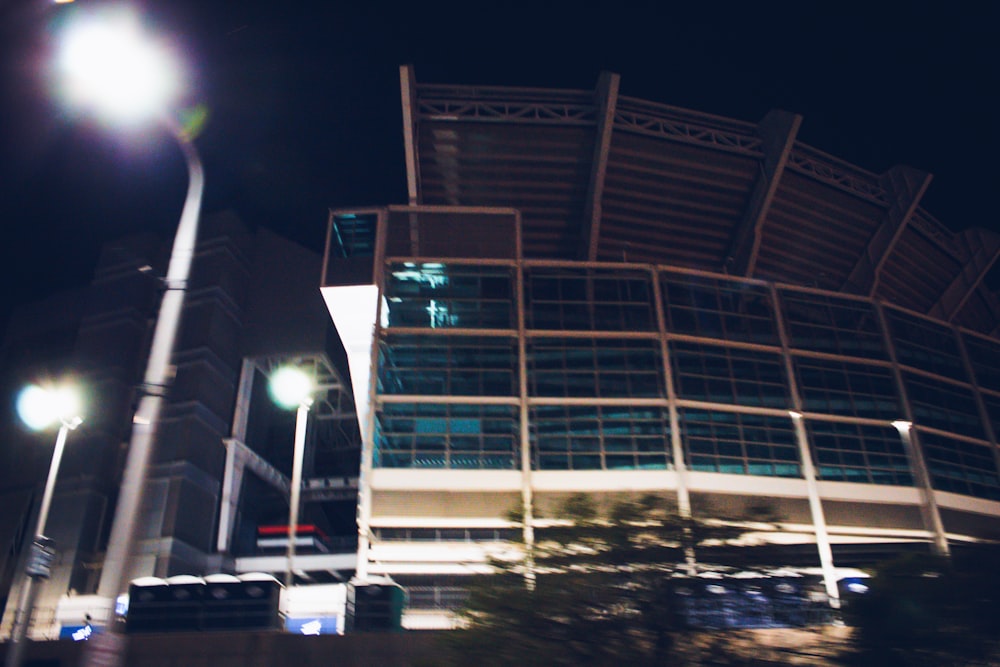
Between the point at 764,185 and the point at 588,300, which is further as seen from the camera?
the point at 764,185

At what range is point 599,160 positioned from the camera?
43.7m

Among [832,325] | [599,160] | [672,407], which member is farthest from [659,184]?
[672,407]

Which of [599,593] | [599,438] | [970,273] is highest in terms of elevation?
[970,273]

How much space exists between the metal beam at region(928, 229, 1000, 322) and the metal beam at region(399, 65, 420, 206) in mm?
37405

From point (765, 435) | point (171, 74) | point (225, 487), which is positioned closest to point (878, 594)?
point (171, 74)

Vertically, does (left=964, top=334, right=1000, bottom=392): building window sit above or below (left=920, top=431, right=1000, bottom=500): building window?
above

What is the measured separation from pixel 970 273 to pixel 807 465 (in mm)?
25790

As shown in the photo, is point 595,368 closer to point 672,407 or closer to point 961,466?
point 672,407

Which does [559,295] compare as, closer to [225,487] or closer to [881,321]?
[881,321]

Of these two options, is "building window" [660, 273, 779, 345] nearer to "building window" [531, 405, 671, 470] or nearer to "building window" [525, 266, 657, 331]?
"building window" [525, 266, 657, 331]

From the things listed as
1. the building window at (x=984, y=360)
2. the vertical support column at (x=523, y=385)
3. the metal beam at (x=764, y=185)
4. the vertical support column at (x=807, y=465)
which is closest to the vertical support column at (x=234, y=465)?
the vertical support column at (x=523, y=385)

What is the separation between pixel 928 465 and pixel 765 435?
9259 mm

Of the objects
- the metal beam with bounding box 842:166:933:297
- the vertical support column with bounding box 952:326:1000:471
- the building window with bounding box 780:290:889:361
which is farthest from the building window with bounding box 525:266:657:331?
the vertical support column with bounding box 952:326:1000:471

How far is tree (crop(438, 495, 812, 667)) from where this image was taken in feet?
38.4
